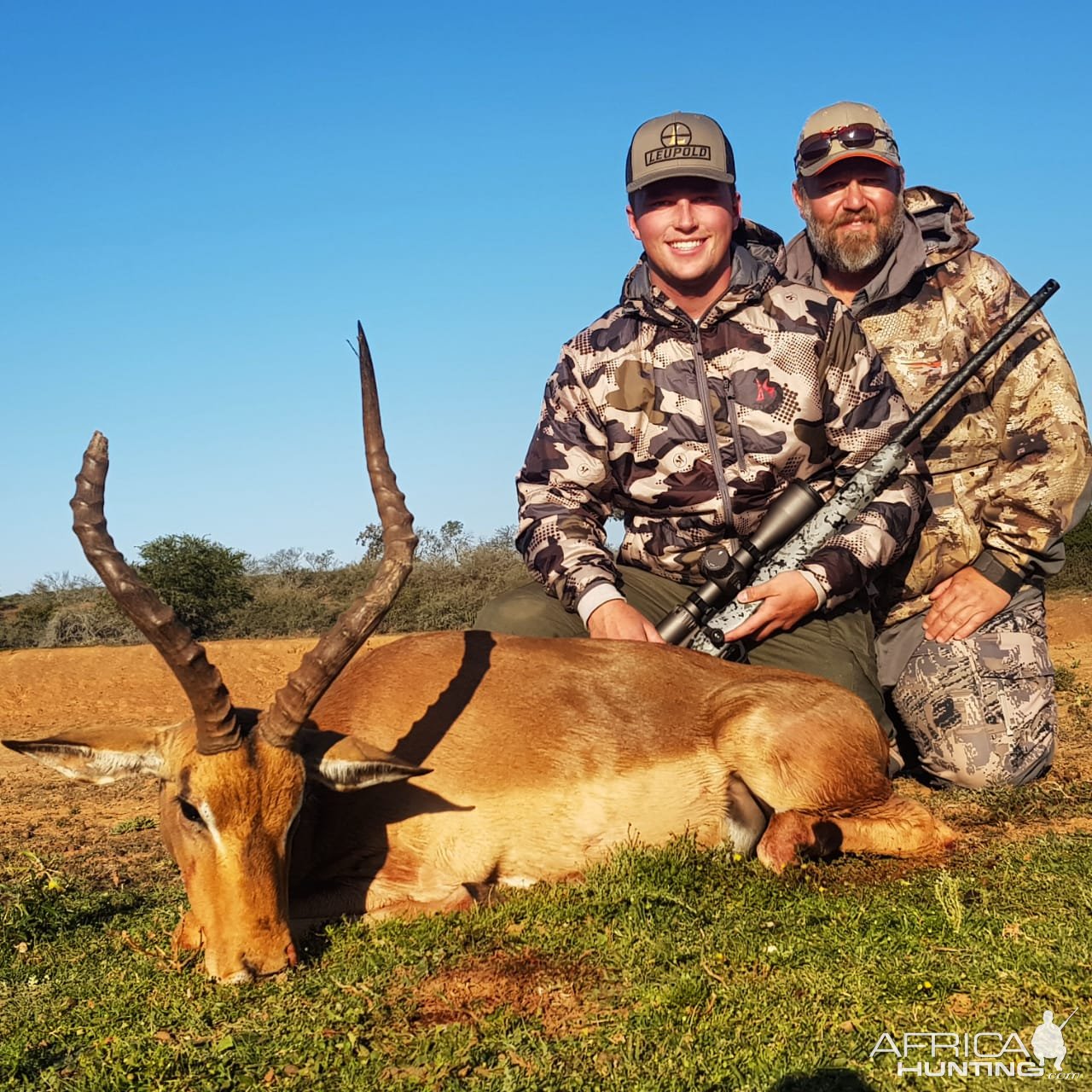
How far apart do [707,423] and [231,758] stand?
11.5 ft

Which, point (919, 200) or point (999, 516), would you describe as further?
point (919, 200)

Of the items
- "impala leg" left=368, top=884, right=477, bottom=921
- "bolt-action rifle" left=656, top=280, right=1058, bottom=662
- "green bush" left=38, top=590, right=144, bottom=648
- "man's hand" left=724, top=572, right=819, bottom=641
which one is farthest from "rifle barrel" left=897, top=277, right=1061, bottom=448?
"green bush" left=38, top=590, right=144, bottom=648

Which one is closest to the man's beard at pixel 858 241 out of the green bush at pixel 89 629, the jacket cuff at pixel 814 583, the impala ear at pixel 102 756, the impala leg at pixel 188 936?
the jacket cuff at pixel 814 583

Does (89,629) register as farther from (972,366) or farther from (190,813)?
(190,813)

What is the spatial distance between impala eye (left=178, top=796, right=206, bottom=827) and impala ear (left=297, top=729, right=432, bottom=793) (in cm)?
44

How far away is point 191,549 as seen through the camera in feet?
70.3

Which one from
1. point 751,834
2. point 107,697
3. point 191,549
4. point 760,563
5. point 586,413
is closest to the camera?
point 751,834

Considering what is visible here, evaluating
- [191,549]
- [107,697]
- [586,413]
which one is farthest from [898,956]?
[191,549]

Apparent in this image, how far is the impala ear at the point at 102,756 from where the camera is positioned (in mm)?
4418

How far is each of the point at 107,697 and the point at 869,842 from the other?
9.98 meters

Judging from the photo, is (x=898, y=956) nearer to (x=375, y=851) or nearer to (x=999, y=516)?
(x=375, y=851)

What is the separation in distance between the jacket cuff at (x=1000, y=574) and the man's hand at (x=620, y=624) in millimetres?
2286

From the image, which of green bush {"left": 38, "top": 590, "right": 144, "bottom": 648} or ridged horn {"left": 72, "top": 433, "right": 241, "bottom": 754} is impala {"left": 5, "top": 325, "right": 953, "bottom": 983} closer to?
ridged horn {"left": 72, "top": 433, "right": 241, "bottom": 754}

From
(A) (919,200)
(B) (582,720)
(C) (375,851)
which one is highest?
(A) (919,200)
